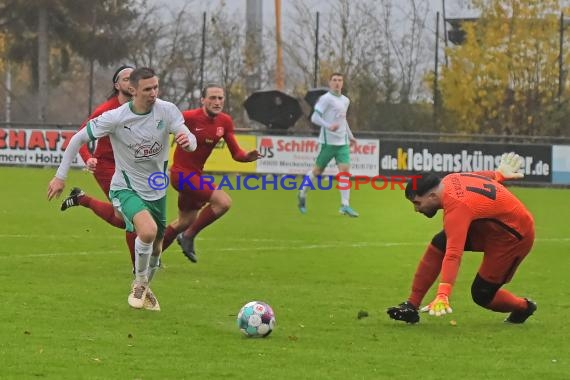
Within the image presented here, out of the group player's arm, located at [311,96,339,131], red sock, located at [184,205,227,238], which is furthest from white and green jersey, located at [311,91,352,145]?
red sock, located at [184,205,227,238]

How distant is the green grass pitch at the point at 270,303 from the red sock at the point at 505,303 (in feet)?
0.52

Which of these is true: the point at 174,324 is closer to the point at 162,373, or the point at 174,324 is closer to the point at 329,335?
the point at 329,335

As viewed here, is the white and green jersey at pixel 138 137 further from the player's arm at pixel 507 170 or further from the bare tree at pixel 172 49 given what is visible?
the bare tree at pixel 172 49

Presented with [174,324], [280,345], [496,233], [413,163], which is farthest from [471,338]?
[413,163]

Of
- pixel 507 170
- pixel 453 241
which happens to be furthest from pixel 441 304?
pixel 507 170

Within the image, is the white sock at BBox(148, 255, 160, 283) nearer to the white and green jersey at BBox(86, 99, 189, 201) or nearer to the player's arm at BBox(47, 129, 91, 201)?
the white and green jersey at BBox(86, 99, 189, 201)

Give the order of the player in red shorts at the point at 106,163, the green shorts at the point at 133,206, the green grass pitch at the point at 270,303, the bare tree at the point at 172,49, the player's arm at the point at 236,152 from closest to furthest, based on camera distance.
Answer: the green grass pitch at the point at 270,303 < the green shorts at the point at 133,206 < the player in red shorts at the point at 106,163 < the player's arm at the point at 236,152 < the bare tree at the point at 172,49

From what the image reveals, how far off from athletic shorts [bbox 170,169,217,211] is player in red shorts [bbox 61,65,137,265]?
0.98 m

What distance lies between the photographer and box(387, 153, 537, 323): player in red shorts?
8008mm

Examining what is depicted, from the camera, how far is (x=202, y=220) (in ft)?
41.3

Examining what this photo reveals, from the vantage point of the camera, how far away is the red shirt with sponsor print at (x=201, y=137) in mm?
12445

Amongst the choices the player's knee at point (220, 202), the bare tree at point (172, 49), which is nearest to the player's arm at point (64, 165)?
the player's knee at point (220, 202)

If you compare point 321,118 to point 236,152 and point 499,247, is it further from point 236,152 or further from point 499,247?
point 499,247

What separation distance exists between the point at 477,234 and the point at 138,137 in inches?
108
